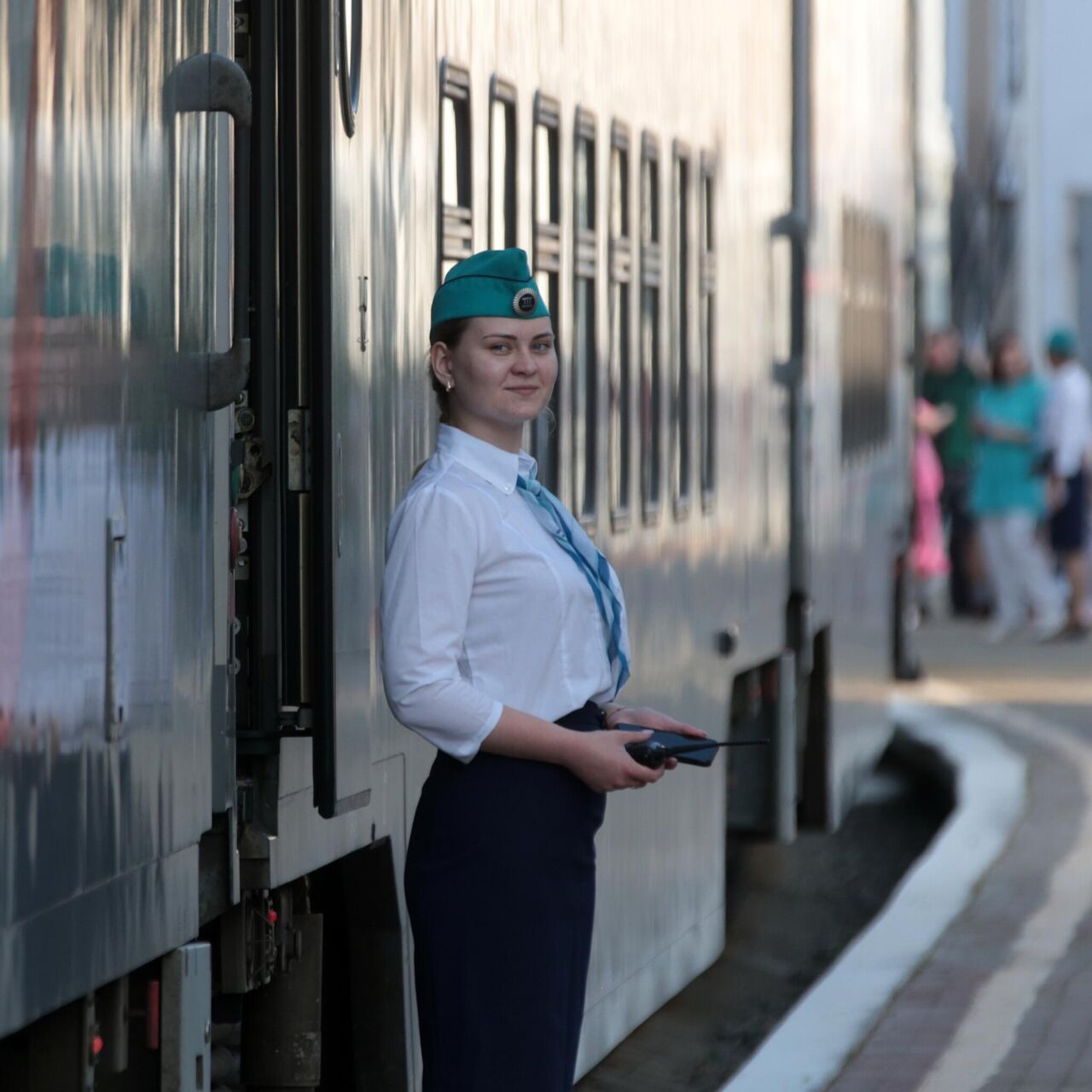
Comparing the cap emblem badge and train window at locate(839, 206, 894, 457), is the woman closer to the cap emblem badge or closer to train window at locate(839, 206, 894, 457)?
train window at locate(839, 206, 894, 457)

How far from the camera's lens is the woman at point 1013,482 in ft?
69.2

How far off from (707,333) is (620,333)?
1278mm

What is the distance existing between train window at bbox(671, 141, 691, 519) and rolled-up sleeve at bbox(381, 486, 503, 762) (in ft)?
12.9

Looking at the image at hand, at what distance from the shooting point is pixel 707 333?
28.0ft

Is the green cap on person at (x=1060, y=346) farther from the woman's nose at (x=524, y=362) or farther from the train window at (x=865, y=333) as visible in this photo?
the woman's nose at (x=524, y=362)

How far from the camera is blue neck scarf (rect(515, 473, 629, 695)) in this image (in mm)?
4234

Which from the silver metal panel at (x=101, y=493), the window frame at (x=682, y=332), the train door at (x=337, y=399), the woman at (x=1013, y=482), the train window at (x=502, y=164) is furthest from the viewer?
the woman at (x=1013, y=482)

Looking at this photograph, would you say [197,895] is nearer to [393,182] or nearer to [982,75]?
[393,182]

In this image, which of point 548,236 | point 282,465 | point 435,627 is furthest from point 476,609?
point 548,236

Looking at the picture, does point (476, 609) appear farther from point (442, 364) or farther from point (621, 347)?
point (621, 347)

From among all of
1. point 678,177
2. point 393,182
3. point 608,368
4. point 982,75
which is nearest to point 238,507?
point 393,182

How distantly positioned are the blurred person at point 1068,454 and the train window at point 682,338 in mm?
12855

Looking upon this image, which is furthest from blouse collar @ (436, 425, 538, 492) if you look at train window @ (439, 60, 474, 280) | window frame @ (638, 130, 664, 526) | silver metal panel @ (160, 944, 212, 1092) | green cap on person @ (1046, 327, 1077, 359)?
green cap on person @ (1046, 327, 1077, 359)

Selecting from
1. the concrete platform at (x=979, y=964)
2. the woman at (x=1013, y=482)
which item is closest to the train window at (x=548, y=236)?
the concrete platform at (x=979, y=964)
